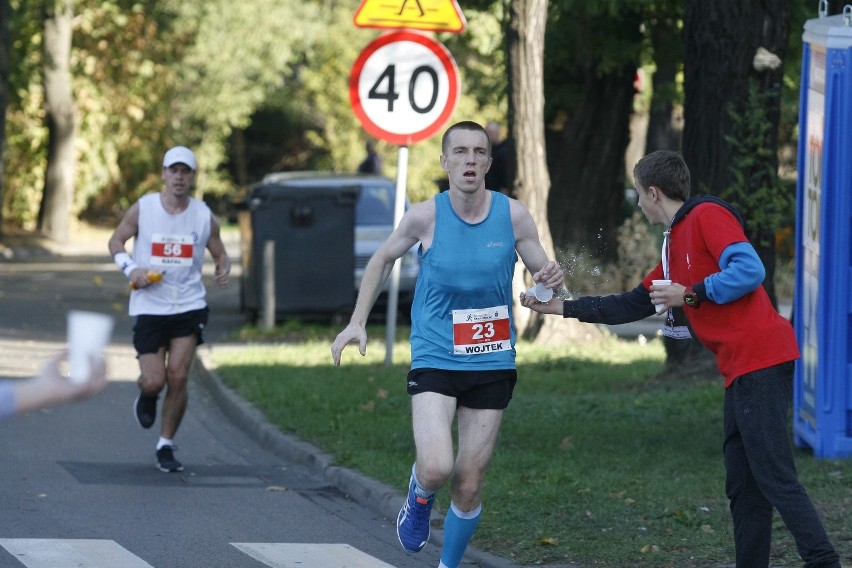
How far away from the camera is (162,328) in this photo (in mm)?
9977

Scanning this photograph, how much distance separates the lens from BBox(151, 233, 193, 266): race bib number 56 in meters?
10.0

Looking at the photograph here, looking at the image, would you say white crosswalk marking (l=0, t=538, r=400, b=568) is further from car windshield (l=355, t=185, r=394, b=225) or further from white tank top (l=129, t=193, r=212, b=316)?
car windshield (l=355, t=185, r=394, b=225)

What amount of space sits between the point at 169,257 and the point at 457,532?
3958mm

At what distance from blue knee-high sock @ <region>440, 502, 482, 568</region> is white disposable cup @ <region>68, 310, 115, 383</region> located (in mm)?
2869

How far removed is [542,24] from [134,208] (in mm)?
6240

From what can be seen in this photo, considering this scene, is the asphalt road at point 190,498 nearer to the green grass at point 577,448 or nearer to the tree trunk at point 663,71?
the green grass at point 577,448

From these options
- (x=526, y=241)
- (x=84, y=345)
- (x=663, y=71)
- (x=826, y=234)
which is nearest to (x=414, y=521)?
(x=526, y=241)

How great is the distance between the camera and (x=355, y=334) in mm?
6613

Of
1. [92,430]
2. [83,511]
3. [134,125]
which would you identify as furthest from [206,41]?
[83,511]

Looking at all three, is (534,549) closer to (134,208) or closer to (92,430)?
(134,208)

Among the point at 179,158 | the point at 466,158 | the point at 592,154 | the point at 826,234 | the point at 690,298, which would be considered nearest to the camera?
the point at 690,298

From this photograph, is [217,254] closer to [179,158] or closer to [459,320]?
[179,158]

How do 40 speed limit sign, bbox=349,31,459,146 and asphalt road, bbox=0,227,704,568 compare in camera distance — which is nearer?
asphalt road, bbox=0,227,704,568

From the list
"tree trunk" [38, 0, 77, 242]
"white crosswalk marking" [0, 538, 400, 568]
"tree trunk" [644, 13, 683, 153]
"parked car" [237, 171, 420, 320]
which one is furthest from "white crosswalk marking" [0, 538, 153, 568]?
"tree trunk" [38, 0, 77, 242]
